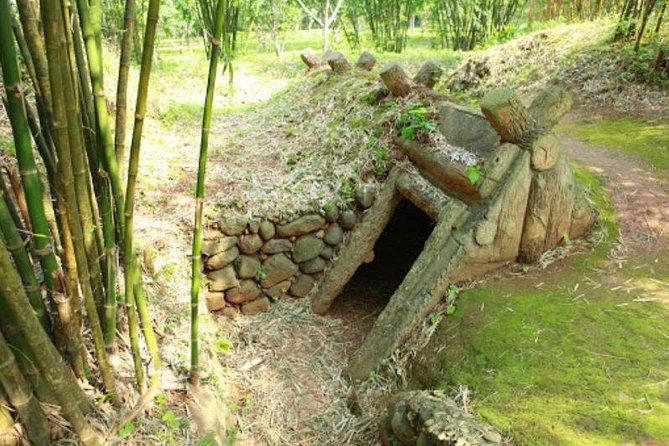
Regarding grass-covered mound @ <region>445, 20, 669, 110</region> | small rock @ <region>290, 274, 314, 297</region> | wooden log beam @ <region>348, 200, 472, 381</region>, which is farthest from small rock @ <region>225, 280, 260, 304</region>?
grass-covered mound @ <region>445, 20, 669, 110</region>

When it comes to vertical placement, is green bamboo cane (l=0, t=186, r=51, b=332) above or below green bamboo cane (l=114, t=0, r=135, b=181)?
below

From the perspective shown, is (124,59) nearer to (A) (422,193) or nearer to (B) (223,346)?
(B) (223,346)

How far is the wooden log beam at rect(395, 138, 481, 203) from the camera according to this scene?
11.3 feet

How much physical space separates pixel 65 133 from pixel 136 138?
25 centimetres

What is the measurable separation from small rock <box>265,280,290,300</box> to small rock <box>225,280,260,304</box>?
129mm

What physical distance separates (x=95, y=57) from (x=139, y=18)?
9.42 metres

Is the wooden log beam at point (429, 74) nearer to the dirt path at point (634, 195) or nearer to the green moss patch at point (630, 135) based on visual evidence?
the dirt path at point (634, 195)

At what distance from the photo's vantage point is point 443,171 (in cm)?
358

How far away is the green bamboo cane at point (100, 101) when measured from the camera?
1.57 metres

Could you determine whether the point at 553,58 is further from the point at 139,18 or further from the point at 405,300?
the point at 139,18

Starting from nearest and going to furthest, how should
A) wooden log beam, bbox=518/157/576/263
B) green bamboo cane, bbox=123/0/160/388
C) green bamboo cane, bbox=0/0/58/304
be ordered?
1. green bamboo cane, bbox=0/0/58/304
2. green bamboo cane, bbox=123/0/160/388
3. wooden log beam, bbox=518/157/576/263

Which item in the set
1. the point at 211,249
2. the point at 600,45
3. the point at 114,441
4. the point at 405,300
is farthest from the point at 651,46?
the point at 114,441

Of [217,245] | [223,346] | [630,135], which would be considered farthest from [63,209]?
[630,135]

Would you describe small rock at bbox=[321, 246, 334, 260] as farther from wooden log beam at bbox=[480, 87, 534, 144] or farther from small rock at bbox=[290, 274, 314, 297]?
wooden log beam at bbox=[480, 87, 534, 144]
